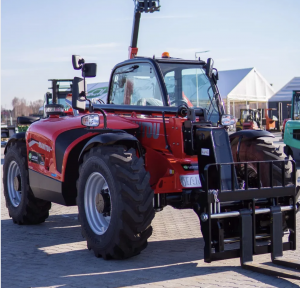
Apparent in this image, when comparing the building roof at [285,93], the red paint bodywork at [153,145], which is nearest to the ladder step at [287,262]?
the red paint bodywork at [153,145]

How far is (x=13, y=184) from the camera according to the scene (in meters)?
8.29

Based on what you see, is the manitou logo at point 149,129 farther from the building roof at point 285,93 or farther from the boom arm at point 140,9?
the building roof at point 285,93

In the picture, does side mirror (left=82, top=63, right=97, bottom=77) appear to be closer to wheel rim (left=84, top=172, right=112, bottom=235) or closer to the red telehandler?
the red telehandler

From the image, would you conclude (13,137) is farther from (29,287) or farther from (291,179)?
(291,179)

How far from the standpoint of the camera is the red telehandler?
5.21m

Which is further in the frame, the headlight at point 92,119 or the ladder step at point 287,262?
the headlight at point 92,119

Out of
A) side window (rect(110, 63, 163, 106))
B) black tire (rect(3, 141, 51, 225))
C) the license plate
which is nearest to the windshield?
side window (rect(110, 63, 163, 106))

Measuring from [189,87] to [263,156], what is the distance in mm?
1278

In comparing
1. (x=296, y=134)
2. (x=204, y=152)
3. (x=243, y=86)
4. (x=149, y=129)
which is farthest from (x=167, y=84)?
(x=243, y=86)

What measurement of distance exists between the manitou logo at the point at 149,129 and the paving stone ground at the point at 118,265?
1.31 m

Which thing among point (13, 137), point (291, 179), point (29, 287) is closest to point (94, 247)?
point (29, 287)

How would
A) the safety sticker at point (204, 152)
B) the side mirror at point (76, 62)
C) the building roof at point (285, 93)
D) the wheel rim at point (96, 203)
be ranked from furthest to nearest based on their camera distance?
the building roof at point (285, 93) < the side mirror at point (76, 62) < the wheel rim at point (96, 203) < the safety sticker at point (204, 152)

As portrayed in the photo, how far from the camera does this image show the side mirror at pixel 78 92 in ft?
19.7

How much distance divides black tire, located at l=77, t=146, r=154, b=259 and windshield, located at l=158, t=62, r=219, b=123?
1.30 meters
